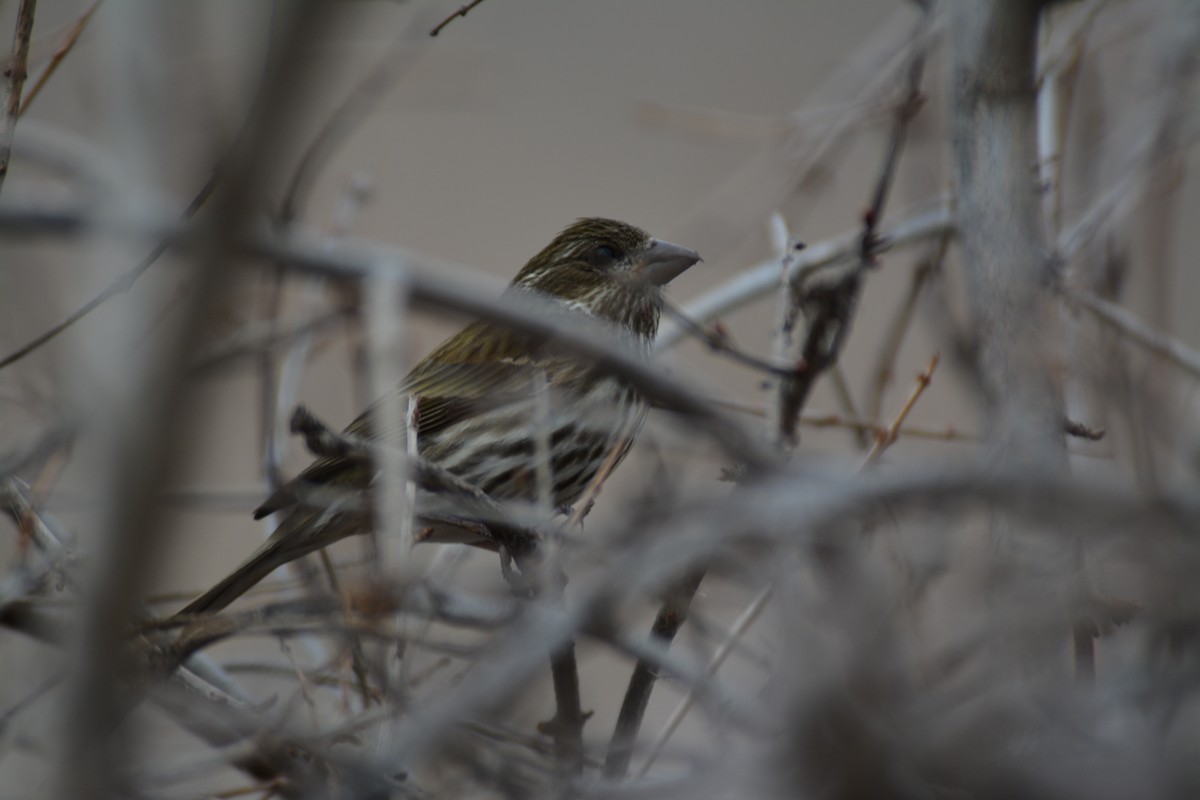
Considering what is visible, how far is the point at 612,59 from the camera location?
9.63m

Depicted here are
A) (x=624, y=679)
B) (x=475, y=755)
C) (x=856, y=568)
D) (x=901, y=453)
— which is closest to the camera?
(x=856, y=568)

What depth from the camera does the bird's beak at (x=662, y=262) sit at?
497 centimetres

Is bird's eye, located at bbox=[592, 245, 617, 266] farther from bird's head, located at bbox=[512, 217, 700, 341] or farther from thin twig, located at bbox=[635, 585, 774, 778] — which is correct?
thin twig, located at bbox=[635, 585, 774, 778]

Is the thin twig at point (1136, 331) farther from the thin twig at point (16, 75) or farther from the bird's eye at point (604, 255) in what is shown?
the thin twig at point (16, 75)

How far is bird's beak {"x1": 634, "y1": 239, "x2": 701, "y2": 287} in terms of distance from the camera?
4.97 m

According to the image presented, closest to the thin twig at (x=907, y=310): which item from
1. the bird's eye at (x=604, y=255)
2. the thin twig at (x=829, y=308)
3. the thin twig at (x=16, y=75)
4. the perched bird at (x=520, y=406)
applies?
the perched bird at (x=520, y=406)

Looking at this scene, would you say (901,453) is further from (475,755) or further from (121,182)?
(121,182)

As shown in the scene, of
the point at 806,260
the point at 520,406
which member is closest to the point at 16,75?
the point at 520,406

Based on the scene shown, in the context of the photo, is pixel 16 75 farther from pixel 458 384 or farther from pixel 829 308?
pixel 458 384

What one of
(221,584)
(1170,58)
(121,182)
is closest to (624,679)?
(221,584)

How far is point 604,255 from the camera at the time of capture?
5.37 m

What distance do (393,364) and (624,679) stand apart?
3277 millimetres

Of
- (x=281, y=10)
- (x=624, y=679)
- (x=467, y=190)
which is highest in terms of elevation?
(x=467, y=190)

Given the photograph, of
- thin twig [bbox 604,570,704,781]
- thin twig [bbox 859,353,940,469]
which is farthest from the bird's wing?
thin twig [bbox 604,570,704,781]
